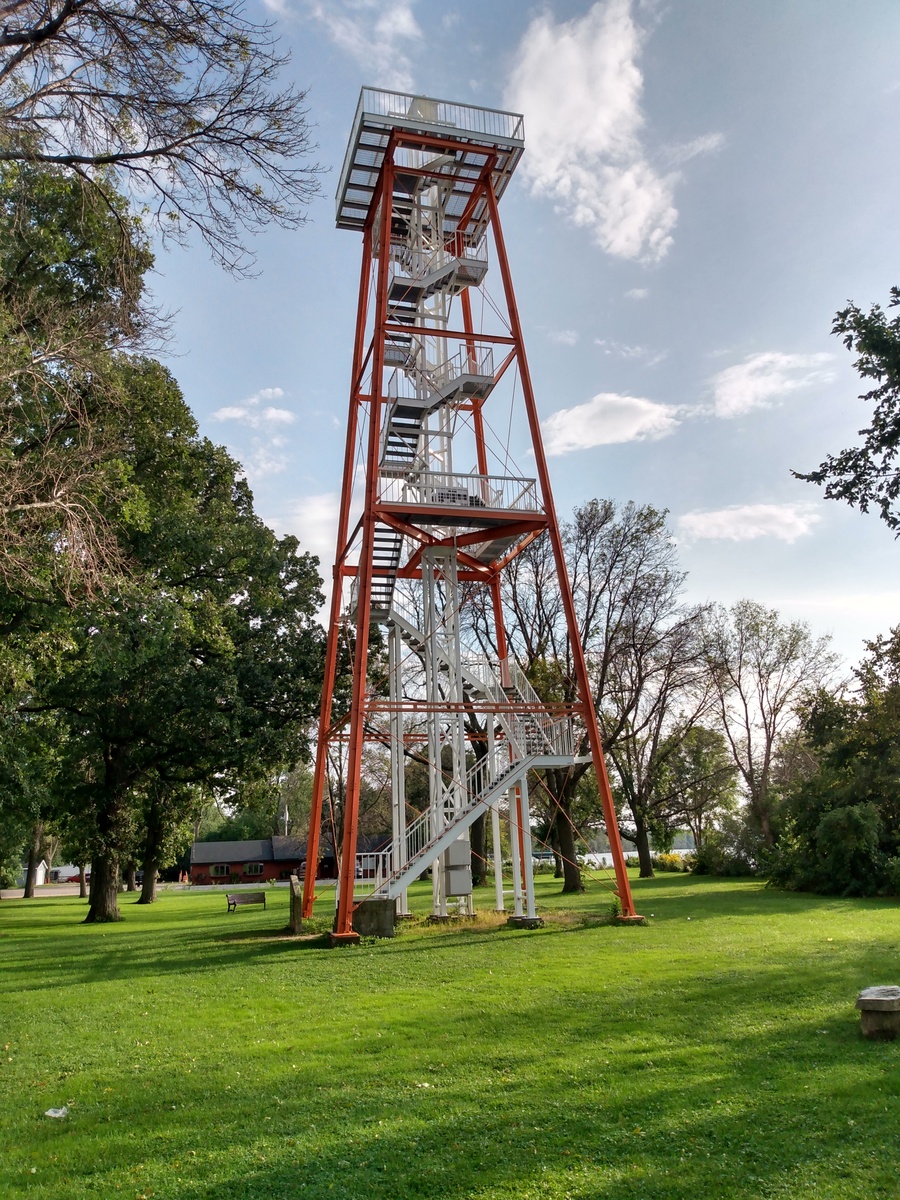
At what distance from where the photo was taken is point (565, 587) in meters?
18.4

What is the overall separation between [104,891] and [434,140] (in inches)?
960

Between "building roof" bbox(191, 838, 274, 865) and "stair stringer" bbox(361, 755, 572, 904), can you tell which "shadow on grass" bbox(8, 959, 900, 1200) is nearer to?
"stair stringer" bbox(361, 755, 572, 904)

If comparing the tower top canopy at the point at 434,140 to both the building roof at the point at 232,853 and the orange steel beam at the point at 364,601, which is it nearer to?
the orange steel beam at the point at 364,601

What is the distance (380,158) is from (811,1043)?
1905cm

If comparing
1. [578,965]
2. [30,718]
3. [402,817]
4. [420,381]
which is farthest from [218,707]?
[578,965]

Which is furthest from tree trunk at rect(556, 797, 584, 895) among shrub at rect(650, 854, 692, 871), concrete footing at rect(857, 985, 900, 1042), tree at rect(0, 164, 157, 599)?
shrub at rect(650, 854, 692, 871)

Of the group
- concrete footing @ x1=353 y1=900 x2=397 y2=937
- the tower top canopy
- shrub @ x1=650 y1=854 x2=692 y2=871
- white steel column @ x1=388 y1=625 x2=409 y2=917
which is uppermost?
the tower top canopy

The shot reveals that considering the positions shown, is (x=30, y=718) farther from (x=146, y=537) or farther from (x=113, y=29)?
(x=113, y=29)

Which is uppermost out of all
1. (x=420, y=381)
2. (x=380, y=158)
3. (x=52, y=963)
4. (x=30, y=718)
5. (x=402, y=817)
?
(x=380, y=158)

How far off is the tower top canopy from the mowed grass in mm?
16852

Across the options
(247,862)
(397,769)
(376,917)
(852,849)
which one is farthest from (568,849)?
(247,862)

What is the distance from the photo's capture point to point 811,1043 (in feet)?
25.0

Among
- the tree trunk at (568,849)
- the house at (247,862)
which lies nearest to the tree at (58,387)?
the tree trunk at (568,849)

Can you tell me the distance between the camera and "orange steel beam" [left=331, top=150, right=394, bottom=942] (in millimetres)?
16078
